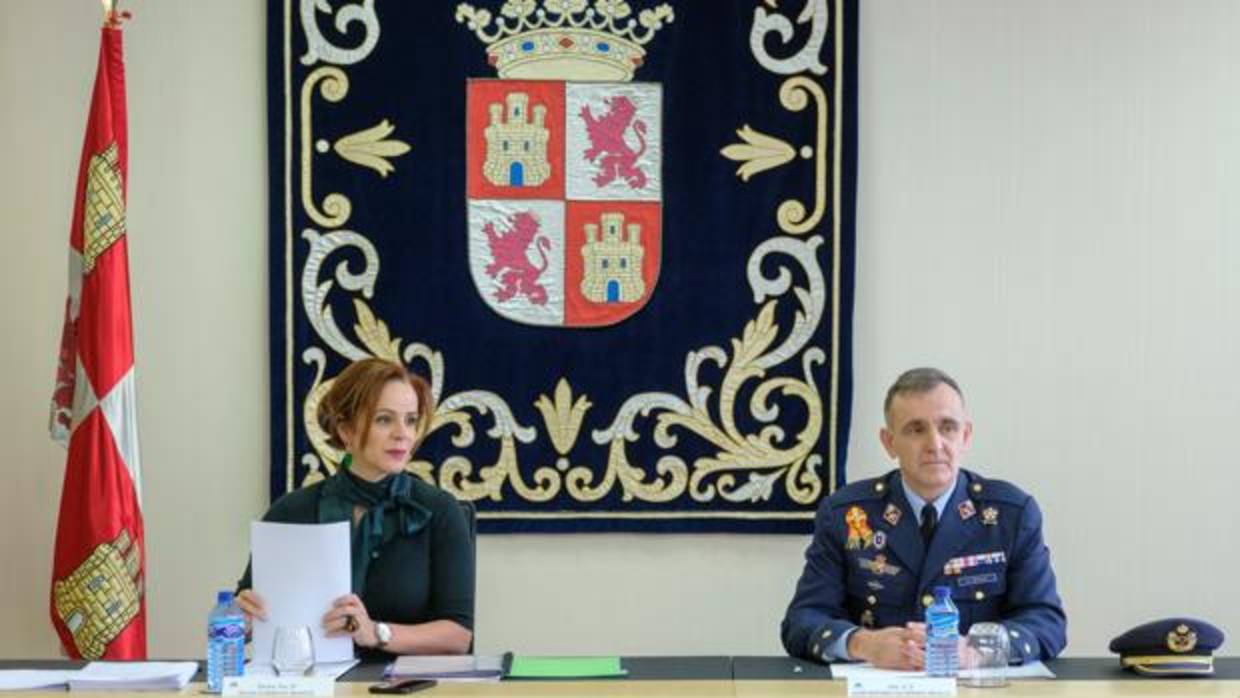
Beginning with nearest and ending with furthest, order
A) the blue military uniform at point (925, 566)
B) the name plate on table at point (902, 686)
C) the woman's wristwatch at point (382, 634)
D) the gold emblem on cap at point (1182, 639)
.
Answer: the name plate on table at point (902, 686) → the gold emblem on cap at point (1182, 639) → the woman's wristwatch at point (382, 634) → the blue military uniform at point (925, 566)

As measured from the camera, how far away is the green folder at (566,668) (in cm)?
341

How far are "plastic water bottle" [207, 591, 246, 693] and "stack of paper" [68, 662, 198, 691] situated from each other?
72mm

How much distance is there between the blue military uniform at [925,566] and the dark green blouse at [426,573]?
70 cm

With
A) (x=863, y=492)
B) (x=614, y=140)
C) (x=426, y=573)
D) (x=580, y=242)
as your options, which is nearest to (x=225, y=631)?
(x=426, y=573)

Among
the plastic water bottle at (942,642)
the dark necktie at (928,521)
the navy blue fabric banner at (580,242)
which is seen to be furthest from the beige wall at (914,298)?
the plastic water bottle at (942,642)

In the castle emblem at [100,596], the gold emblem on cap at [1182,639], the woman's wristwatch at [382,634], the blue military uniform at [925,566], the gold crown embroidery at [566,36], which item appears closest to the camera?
the gold emblem on cap at [1182,639]

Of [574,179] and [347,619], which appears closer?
[347,619]

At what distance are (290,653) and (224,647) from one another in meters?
0.13

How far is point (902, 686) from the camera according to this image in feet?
10.6

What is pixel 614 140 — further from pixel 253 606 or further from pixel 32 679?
pixel 32 679

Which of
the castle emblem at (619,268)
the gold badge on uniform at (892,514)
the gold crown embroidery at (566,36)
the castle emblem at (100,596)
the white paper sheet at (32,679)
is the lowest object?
the castle emblem at (100,596)

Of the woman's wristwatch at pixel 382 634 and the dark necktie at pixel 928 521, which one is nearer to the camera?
the woman's wristwatch at pixel 382 634

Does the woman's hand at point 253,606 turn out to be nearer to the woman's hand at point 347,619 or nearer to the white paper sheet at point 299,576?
the white paper sheet at point 299,576

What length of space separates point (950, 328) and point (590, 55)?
1.25 m
